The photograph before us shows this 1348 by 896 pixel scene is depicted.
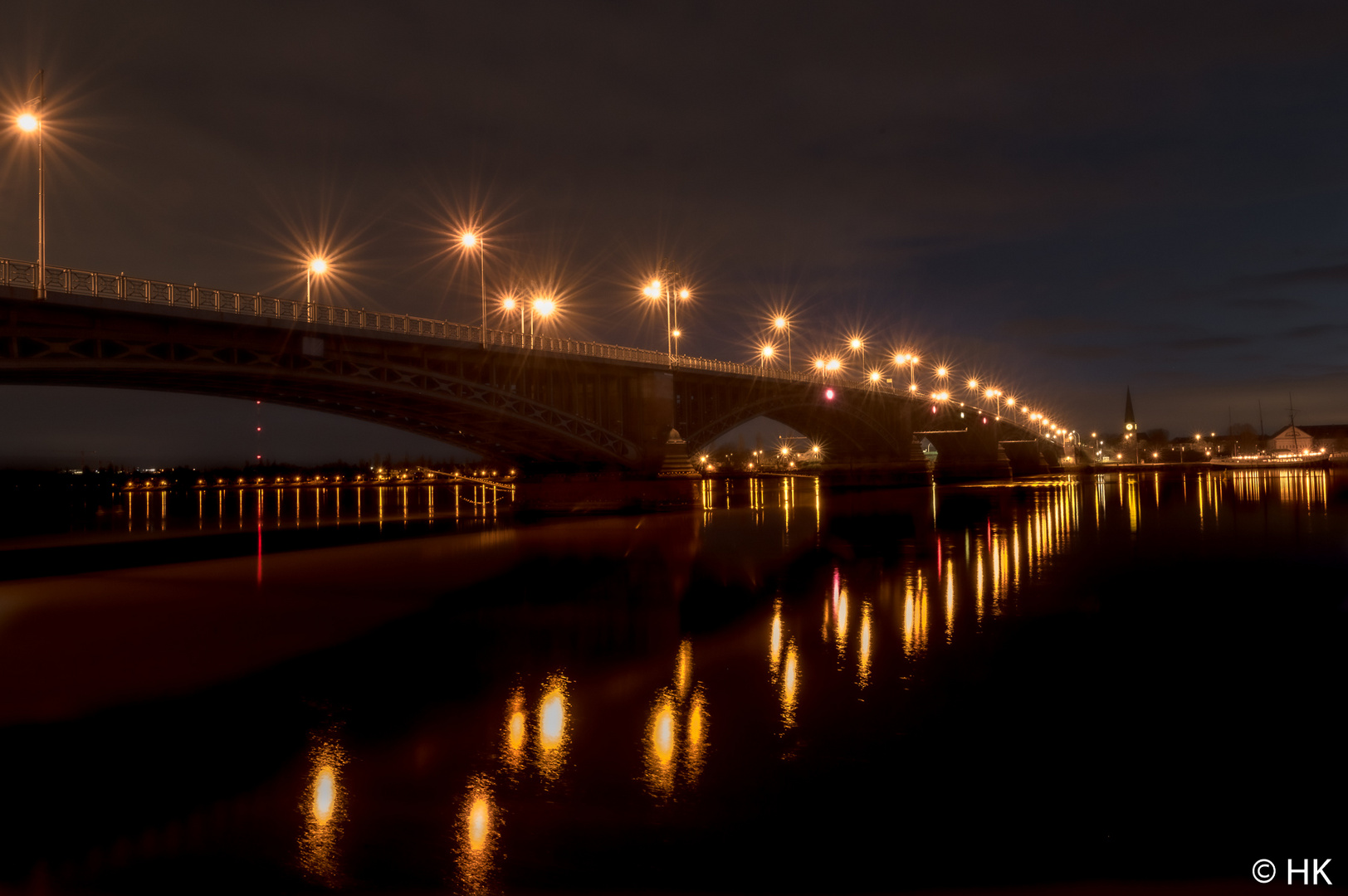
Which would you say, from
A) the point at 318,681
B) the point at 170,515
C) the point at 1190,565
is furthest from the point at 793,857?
the point at 170,515

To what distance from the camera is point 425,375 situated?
43375mm

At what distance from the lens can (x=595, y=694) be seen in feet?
24.1

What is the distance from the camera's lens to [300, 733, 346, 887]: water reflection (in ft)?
14.4

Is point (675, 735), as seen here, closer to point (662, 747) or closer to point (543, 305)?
point (662, 747)

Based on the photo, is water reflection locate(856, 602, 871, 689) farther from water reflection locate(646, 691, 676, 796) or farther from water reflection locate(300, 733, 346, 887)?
water reflection locate(300, 733, 346, 887)

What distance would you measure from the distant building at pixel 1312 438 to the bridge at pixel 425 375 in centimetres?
12731

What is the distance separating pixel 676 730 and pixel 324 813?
2565 mm

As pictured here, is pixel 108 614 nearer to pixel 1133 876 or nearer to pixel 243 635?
pixel 243 635

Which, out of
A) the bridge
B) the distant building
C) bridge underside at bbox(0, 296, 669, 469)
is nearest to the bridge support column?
the bridge

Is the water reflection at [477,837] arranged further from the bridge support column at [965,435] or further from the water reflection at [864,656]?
the bridge support column at [965,435]

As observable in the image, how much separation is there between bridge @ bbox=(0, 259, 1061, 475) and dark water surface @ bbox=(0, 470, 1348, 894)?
2026 cm

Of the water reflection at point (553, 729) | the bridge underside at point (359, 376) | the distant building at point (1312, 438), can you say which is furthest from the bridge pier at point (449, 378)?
the distant building at point (1312, 438)

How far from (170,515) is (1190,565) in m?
44.9

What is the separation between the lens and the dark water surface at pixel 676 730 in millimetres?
4465
